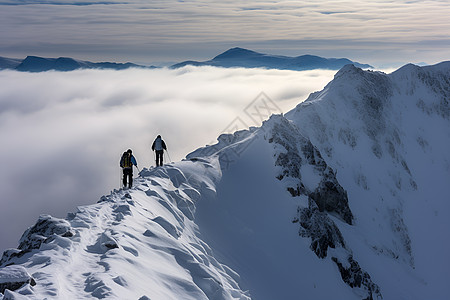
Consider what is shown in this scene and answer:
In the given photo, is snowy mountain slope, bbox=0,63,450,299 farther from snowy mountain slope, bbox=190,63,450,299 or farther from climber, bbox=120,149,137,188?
climber, bbox=120,149,137,188

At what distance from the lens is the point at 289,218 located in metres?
35.2

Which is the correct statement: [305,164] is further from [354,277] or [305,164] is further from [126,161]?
[126,161]

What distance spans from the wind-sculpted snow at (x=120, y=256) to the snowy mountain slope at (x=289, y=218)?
0.06 metres

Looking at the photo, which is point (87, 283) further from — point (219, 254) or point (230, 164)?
point (230, 164)

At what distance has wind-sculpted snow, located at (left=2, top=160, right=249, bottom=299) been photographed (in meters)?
11.3

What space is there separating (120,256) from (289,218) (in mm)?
23669

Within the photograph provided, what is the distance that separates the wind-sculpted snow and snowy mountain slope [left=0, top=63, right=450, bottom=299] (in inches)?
2.6

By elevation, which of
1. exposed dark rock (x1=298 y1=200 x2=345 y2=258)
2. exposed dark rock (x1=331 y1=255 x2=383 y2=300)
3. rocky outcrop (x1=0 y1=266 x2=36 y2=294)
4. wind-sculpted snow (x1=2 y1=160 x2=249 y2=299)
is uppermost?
rocky outcrop (x1=0 y1=266 x2=36 y2=294)

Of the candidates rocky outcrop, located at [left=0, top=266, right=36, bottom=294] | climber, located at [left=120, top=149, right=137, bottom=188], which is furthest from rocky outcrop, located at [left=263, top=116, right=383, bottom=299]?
rocky outcrop, located at [left=0, top=266, right=36, bottom=294]

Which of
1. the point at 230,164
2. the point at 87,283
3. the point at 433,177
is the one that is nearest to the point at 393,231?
the point at 433,177

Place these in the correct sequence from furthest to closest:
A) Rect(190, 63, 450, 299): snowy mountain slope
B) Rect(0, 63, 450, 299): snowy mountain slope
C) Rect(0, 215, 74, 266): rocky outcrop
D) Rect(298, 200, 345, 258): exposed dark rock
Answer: Rect(190, 63, 450, 299): snowy mountain slope → Rect(298, 200, 345, 258): exposed dark rock → Rect(0, 63, 450, 299): snowy mountain slope → Rect(0, 215, 74, 266): rocky outcrop

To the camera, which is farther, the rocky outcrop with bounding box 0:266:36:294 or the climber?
the climber

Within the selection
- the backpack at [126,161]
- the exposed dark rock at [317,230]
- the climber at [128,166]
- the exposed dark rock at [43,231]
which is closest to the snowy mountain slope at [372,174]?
the exposed dark rock at [317,230]

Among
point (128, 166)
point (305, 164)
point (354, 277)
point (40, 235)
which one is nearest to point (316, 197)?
point (305, 164)
